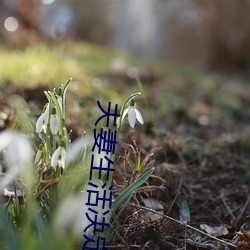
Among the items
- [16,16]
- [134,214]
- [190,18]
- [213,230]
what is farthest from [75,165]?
[190,18]

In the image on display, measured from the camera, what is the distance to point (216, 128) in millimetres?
3215

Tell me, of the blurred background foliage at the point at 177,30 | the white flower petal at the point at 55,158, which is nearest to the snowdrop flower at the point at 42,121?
the white flower petal at the point at 55,158

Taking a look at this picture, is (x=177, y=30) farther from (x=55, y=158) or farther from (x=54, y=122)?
(x=55, y=158)

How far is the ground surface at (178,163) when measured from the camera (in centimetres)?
136

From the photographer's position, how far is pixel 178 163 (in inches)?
85.4

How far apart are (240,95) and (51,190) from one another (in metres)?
3.96

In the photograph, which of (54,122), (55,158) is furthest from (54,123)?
(55,158)

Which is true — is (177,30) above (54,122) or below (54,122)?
above

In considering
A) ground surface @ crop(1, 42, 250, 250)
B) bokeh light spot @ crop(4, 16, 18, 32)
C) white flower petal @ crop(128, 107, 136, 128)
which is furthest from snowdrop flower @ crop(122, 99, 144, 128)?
bokeh light spot @ crop(4, 16, 18, 32)

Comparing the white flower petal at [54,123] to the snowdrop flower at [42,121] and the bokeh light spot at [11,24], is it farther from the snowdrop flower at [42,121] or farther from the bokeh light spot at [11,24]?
the bokeh light spot at [11,24]

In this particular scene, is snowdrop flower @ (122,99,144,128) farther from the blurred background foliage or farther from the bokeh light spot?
the bokeh light spot

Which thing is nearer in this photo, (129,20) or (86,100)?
(86,100)

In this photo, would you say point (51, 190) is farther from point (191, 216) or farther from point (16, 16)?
point (16, 16)

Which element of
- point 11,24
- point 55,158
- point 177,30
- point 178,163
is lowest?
point 178,163
